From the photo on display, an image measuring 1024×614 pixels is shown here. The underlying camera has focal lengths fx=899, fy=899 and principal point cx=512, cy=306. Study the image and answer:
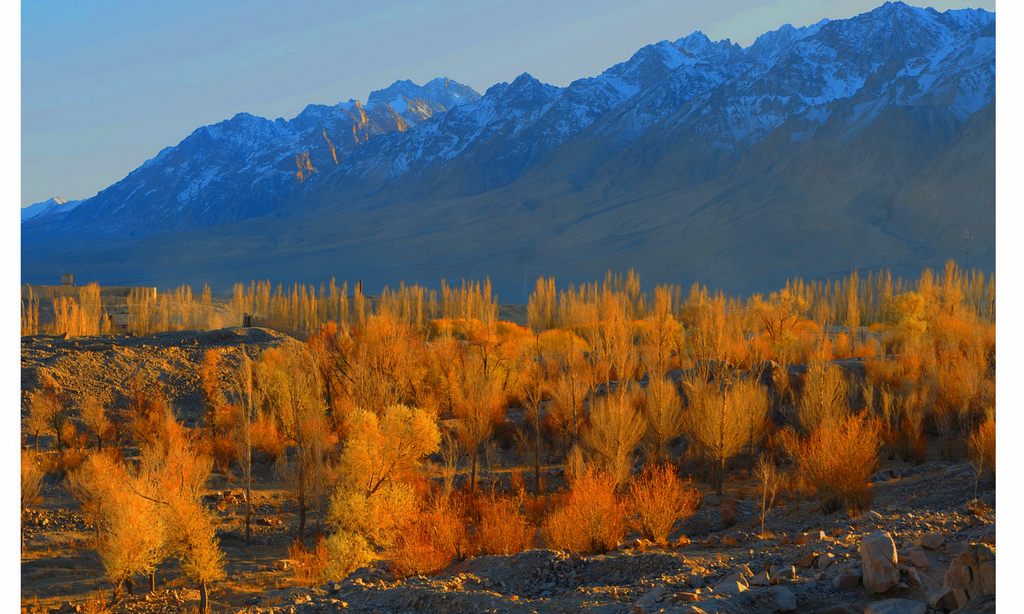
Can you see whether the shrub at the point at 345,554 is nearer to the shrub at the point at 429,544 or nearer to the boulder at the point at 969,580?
the shrub at the point at 429,544

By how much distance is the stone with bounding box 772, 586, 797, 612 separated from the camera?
9344 millimetres

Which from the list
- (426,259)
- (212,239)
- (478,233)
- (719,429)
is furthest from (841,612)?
(212,239)

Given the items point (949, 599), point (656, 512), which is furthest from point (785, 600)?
point (656, 512)

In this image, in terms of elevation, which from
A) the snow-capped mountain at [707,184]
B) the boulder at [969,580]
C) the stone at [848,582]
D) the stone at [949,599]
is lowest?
the stone at [848,582]

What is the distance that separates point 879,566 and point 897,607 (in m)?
0.94

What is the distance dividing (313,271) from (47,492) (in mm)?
99073

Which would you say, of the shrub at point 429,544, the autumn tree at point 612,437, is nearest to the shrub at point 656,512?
the shrub at point 429,544

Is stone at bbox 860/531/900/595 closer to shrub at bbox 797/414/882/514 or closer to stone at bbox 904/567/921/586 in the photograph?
stone at bbox 904/567/921/586

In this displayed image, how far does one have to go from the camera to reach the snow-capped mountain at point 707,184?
10581 cm

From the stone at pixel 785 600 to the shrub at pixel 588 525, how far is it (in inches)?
273

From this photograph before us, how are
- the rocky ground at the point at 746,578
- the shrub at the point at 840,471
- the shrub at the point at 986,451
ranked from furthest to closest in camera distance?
the shrub at the point at 840,471
the shrub at the point at 986,451
the rocky ground at the point at 746,578

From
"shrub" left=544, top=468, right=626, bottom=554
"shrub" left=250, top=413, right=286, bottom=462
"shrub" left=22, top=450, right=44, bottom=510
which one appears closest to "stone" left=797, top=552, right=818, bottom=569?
"shrub" left=544, top=468, right=626, bottom=554

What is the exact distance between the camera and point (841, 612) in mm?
9039

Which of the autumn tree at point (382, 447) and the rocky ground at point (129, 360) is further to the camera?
the rocky ground at point (129, 360)
